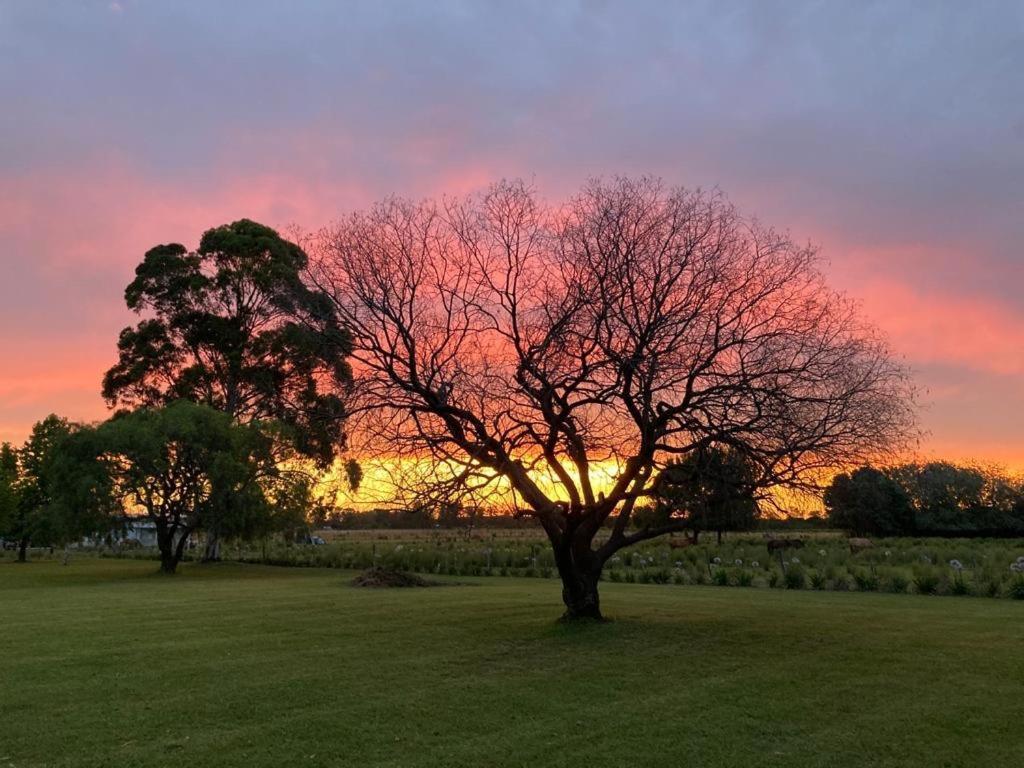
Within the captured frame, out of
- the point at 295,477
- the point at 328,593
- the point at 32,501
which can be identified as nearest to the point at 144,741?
the point at 328,593

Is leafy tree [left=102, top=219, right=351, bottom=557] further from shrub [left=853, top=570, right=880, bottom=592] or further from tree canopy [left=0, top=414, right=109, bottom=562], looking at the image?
shrub [left=853, top=570, right=880, bottom=592]

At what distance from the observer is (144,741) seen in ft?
21.1

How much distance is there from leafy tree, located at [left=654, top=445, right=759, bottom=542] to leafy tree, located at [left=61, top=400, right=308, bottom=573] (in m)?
21.8

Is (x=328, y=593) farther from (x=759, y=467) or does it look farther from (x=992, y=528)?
(x=992, y=528)

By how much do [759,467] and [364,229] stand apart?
304 inches

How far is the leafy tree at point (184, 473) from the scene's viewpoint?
1134 inches

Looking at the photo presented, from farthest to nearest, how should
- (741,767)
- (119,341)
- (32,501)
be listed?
(32,501), (119,341), (741,767)

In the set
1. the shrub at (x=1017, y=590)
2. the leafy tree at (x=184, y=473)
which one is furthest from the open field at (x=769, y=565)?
the leafy tree at (x=184, y=473)

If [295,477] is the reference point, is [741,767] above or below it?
below

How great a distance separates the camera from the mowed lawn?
6223 millimetres

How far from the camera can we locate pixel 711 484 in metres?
12.4

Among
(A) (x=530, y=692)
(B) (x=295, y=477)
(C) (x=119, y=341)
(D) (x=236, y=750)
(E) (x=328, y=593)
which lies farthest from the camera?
(C) (x=119, y=341)

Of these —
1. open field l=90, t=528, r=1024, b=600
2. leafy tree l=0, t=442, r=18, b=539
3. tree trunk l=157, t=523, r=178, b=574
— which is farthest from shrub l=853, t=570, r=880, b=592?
leafy tree l=0, t=442, r=18, b=539

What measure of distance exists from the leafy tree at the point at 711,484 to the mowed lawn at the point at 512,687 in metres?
1.96
